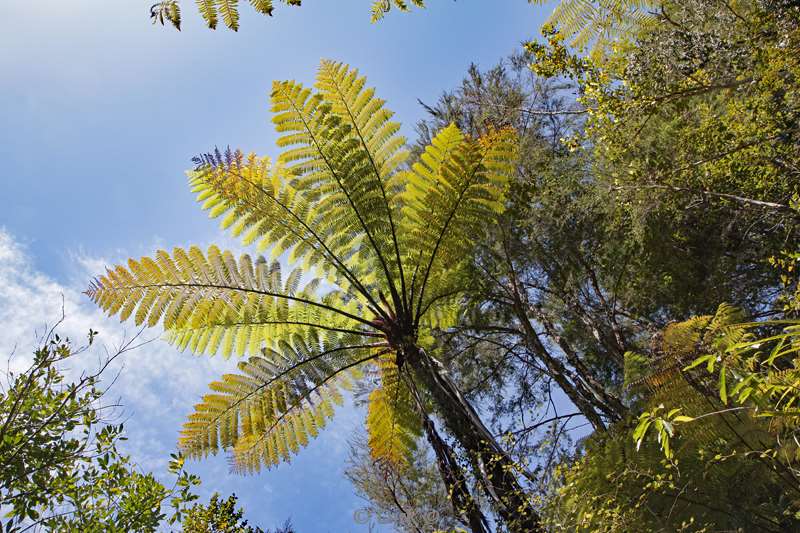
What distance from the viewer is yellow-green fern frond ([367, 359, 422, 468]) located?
4023 mm

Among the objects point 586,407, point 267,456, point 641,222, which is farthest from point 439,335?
point 267,456

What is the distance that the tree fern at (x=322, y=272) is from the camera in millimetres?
3619

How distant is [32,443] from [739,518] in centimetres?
398

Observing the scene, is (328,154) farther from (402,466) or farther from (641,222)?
(641,222)

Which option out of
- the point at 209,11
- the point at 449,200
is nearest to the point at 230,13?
the point at 209,11

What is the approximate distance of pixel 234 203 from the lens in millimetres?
3918

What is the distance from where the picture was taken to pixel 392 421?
4.03 meters

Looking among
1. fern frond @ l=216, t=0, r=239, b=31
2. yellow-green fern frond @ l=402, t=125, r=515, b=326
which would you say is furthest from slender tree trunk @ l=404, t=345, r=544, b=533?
fern frond @ l=216, t=0, r=239, b=31

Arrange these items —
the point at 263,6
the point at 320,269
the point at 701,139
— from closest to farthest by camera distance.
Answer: the point at 263,6, the point at 320,269, the point at 701,139

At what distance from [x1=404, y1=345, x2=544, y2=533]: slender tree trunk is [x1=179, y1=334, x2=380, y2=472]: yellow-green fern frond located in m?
0.64

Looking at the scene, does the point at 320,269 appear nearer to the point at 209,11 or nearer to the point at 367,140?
the point at 367,140

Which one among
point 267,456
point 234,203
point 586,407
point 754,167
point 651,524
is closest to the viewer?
point 651,524

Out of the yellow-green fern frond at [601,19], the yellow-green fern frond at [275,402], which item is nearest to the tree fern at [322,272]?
the yellow-green fern frond at [275,402]

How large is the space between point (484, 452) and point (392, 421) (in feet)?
3.87
